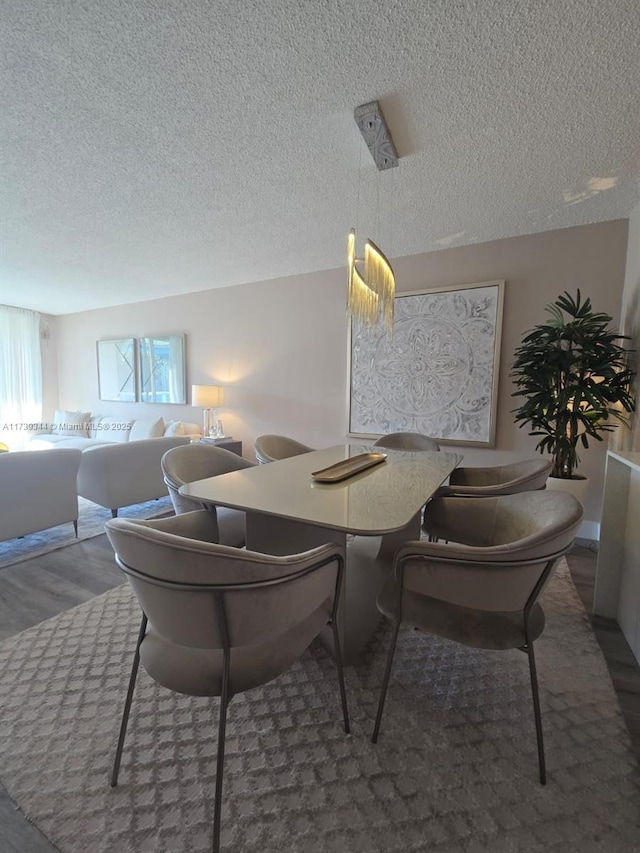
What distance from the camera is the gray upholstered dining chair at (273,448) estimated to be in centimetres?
243

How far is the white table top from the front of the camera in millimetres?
1107

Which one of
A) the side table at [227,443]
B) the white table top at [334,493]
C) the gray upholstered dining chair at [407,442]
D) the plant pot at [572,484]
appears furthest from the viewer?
the side table at [227,443]

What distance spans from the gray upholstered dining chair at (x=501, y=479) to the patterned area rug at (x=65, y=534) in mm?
2741

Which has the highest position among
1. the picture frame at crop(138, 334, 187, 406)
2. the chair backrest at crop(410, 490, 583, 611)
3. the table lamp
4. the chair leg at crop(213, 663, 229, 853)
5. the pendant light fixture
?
the pendant light fixture

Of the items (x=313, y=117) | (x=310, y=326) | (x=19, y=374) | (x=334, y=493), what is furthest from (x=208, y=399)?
(x=19, y=374)

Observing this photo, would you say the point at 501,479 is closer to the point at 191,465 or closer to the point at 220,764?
the point at 191,465

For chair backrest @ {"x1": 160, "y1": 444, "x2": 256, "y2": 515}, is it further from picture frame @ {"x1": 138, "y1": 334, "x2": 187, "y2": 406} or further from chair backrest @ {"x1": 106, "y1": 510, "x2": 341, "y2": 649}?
picture frame @ {"x1": 138, "y1": 334, "x2": 187, "y2": 406}

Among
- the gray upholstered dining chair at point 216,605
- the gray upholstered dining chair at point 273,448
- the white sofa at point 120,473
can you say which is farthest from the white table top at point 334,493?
the white sofa at point 120,473

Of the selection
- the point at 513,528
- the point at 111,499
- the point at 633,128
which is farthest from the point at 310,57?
the point at 111,499

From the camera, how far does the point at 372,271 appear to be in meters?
1.91

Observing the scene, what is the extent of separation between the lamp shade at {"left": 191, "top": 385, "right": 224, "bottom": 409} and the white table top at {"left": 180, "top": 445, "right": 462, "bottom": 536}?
2556 millimetres

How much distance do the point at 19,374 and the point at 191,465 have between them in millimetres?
6007

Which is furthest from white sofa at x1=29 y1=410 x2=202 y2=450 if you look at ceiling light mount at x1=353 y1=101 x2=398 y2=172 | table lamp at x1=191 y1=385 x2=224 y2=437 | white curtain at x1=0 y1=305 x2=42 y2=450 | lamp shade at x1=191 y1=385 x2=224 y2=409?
ceiling light mount at x1=353 y1=101 x2=398 y2=172

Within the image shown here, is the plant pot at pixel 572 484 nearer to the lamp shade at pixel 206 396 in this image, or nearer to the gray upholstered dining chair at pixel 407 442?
the gray upholstered dining chair at pixel 407 442
